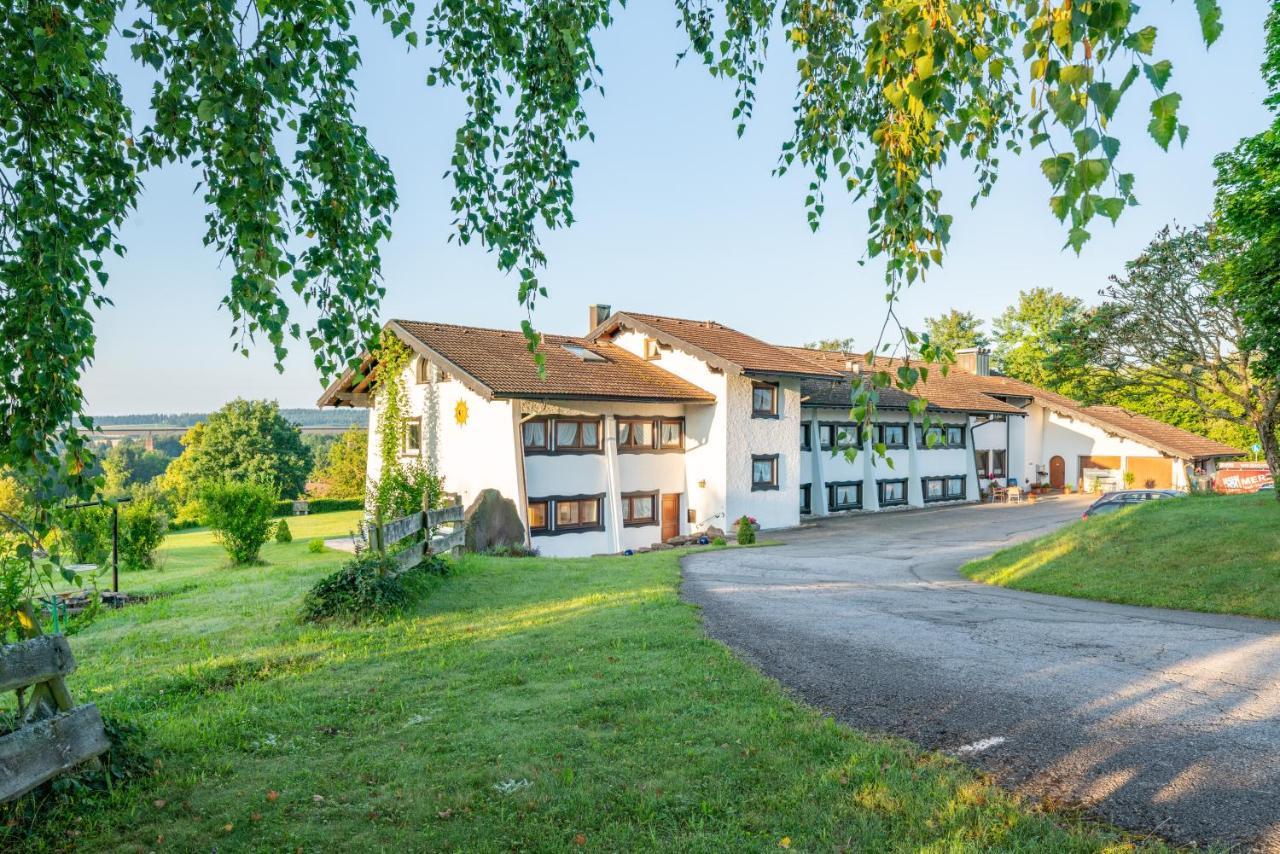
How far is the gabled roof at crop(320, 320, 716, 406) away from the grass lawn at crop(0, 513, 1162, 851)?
48.6ft

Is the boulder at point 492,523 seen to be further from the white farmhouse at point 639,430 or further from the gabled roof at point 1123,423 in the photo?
the gabled roof at point 1123,423

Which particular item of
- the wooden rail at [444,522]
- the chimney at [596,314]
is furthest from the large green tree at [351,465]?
the wooden rail at [444,522]

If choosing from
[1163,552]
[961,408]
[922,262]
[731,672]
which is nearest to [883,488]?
[961,408]

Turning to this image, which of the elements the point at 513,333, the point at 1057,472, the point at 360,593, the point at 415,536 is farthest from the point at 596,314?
the point at 1057,472

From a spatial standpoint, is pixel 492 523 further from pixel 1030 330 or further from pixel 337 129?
pixel 1030 330

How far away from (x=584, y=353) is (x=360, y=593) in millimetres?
19285

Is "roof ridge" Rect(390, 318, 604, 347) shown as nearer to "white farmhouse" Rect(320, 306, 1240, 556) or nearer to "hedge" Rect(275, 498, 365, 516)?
"white farmhouse" Rect(320, 306, 1240, 556)

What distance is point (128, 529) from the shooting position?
22750 mm

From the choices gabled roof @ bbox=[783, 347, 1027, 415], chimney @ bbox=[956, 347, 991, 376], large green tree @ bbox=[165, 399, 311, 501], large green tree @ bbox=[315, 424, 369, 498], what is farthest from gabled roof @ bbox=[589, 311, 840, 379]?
large green tree @ bbox=[165, 399, 311, 501]

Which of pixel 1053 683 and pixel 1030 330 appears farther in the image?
pixel 1030 330

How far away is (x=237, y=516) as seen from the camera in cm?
2230

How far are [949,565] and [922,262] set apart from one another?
54.9ft

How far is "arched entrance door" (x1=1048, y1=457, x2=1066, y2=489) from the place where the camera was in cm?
4456

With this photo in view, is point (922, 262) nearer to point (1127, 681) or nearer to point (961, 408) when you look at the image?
point (1127, 681)
